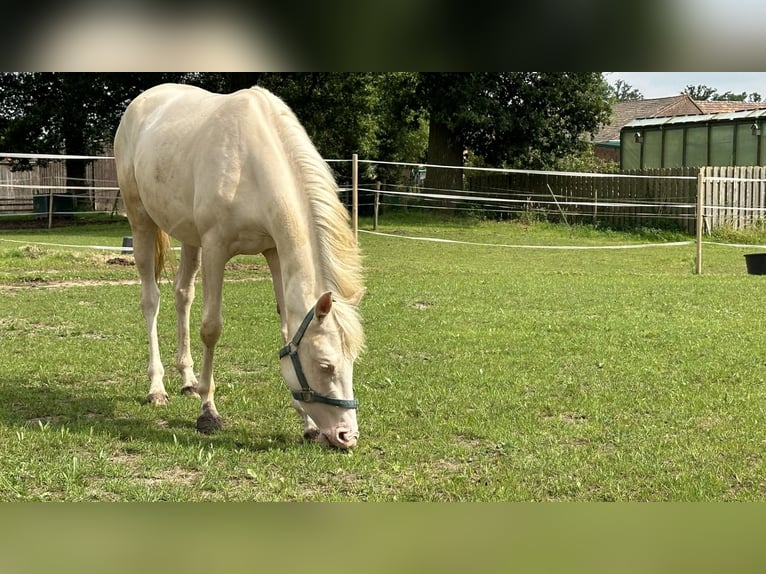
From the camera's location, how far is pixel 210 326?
14.0 feet

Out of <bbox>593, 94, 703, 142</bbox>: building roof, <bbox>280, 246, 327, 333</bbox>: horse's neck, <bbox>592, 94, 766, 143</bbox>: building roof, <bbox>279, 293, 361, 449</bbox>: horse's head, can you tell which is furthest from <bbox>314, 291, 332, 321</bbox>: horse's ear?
<bbox>593, 94, 703, 142</bbox>: building roof

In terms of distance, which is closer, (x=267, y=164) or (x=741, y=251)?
(x=267, y=164)

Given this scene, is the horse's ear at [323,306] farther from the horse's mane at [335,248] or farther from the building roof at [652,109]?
the building roof at [652,109]

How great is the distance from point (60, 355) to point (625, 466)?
4506 mm

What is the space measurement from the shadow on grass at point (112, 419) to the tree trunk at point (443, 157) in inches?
708

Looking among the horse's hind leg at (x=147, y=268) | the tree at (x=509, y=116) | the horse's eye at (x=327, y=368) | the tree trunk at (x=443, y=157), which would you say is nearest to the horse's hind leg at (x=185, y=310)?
the horse's hind leg at (x=147, y=268)

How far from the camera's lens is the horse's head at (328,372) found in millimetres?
3549

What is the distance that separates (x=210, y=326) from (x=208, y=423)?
0.57 metres

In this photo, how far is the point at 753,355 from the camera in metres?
5.88

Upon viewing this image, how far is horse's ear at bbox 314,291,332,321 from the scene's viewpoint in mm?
3430

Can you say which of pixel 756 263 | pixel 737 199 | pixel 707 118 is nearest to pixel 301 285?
pixel 756 263
